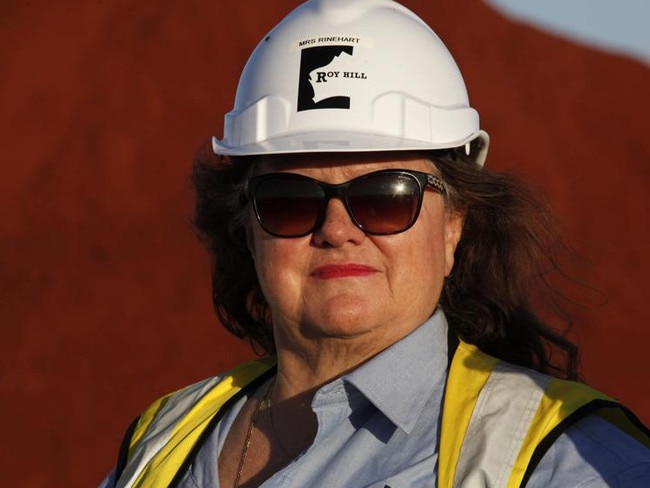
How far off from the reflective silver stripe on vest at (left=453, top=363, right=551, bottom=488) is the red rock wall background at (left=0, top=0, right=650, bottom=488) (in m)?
8.86

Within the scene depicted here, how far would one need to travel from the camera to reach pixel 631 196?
21906 mm

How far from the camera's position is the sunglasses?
313 cm

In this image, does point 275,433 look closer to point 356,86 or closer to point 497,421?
point 497,421

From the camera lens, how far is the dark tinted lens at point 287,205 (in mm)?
3188

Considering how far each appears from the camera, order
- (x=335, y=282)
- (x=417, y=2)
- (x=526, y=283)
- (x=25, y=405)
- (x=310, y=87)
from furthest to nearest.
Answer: (x=417, y=2)
(x=25, y=405)
(x=526, y=283)
(x=310, y=87)
(x=335, y=282)

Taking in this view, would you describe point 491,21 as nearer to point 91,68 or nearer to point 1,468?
point 91,68

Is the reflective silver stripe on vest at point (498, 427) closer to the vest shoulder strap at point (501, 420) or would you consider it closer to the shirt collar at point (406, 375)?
the vest shoulder strap at point (501, 420)

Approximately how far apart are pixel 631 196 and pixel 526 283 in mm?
18917

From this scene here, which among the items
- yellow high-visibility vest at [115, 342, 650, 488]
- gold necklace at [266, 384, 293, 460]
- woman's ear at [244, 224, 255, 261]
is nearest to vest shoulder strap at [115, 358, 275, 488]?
yellow high-visibility vest at [115, 342, 650, 488]

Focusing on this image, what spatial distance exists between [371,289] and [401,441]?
0.42 m

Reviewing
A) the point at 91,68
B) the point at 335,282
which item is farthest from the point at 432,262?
the point at 91,68

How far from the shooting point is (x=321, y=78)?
3352 millimetres

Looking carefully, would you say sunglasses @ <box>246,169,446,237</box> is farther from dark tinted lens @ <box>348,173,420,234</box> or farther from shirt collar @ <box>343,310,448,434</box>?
shirt collar @ <box>343,310,448,434</box>

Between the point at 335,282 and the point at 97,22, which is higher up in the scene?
the point at 97,22
